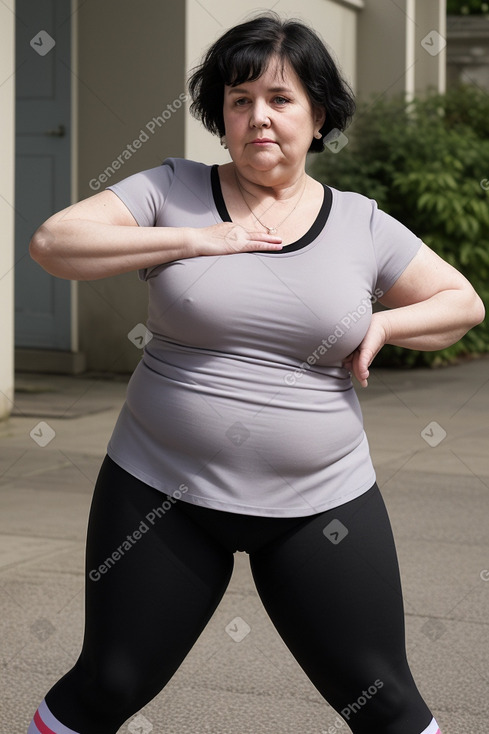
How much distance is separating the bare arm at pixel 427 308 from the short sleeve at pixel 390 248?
0.02m

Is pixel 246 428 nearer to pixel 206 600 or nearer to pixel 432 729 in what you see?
pixel 206 600

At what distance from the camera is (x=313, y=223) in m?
2.41

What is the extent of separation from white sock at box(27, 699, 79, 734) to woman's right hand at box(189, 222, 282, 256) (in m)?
0.92

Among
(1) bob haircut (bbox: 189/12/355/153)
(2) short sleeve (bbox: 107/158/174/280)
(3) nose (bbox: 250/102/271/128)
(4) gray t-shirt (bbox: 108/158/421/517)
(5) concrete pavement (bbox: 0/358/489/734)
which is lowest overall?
(5) concrete pavement (bbox: 0/358/489/734)

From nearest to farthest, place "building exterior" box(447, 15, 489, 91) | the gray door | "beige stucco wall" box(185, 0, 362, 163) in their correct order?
"beige stucco wall" box(185, 0, 362, 163) → the gray door → "building exterior" box(447, 15, 489, 91)

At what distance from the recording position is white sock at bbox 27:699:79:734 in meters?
2.35

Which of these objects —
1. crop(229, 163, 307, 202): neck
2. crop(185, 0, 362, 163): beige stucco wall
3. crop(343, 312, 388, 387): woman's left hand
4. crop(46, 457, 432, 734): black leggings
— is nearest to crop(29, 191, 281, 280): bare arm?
crop(229, 163, 307, 202): neck

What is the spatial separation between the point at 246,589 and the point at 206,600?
92.6 inches

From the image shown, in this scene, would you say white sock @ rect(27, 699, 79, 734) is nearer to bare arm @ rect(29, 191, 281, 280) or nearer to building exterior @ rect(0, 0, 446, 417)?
bare arm @ rect(29, 191, 281, 280)

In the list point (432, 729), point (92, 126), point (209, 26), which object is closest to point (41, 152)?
point (92, 126)

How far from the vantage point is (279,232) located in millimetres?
2389

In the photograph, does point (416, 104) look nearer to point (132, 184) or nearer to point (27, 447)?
point (27, 447)

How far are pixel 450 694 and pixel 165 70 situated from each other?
697cm

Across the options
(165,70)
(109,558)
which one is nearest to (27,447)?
(165,70)
